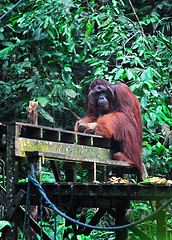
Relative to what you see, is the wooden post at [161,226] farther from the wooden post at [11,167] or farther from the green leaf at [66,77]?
the green leaf at [66,77]

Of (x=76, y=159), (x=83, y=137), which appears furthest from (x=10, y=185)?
(x=83, y=137)

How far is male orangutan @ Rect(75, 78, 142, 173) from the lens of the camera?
4.50 m

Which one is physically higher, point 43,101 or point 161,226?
point 43,101

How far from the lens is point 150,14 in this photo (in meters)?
7.25

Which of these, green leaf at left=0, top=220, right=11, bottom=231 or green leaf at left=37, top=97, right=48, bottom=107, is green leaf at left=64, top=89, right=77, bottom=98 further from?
green leaf at left=0, top=220, right=11, bottom=231

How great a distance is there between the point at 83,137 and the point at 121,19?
302cm

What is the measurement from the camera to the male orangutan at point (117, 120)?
4504 mm

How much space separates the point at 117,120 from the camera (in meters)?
4.59

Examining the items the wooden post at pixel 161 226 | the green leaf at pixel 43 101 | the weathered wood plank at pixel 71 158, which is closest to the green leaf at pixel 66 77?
the green leaf at pixel 43 101

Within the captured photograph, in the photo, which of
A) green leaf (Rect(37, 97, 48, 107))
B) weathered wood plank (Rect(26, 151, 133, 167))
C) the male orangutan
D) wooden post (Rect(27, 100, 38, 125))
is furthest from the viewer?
green leaf (Rect(37, 97, 48, 107))

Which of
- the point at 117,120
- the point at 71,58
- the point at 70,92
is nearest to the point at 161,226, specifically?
the point at 117,120

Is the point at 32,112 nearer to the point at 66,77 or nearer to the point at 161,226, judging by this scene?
the point at 161,226

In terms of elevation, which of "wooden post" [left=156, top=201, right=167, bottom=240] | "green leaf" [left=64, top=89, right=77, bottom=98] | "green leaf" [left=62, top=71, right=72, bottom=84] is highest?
"green leaf" [left=62, top=71, right=72, bottom=84]

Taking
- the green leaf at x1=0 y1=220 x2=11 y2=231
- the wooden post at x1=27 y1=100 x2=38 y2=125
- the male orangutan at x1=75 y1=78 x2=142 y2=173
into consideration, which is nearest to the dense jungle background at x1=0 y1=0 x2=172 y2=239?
the male orangutan at x1=75 y1=78 x2=142 y2=173
